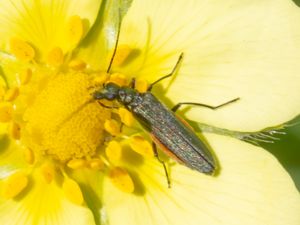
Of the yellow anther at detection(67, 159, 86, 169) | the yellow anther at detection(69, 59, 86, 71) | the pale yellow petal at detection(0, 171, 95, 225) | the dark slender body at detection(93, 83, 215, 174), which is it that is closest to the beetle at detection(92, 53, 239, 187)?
the dark slender body at detection(93, 83, 215, 174)

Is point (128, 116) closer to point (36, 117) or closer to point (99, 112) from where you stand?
point (99, 112)

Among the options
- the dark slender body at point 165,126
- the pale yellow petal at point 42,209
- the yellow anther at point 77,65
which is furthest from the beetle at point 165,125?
the pale yellow petal at point 42,209

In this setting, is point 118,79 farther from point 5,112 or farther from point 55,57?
point 5,112

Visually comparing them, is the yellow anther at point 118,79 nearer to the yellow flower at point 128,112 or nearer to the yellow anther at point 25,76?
the yellow flower at point 128,112

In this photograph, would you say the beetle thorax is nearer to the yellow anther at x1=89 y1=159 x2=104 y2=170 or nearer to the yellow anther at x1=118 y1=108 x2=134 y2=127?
the yellow anther at x1=118 y1=108 x2=134 y2=127

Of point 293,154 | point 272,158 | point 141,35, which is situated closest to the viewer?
point 272,158

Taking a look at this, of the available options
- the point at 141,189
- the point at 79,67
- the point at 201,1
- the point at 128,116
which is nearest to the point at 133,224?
the point at 141,189
